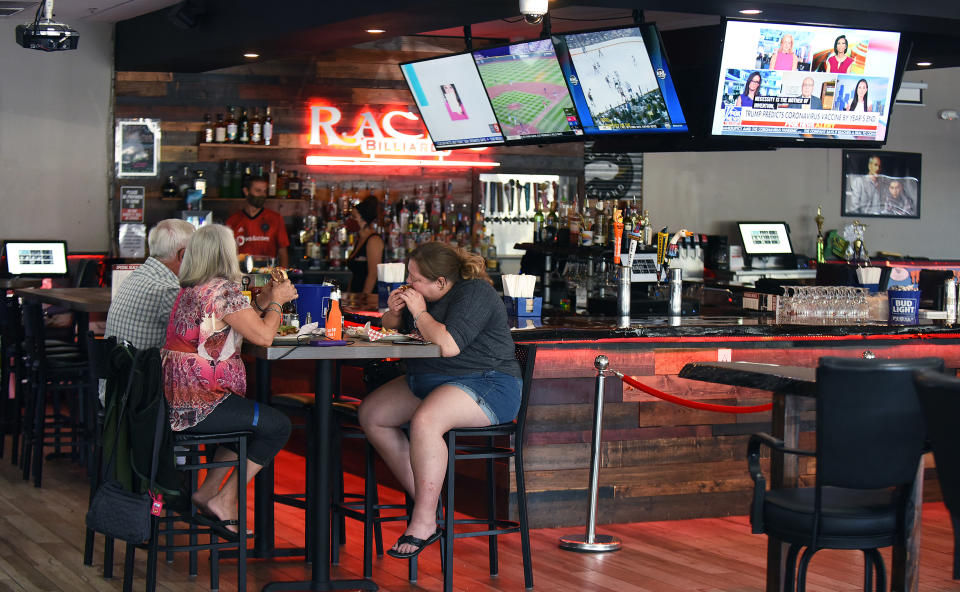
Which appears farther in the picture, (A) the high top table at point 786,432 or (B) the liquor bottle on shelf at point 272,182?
(B) the liquor bottle on shelf at point 272,182

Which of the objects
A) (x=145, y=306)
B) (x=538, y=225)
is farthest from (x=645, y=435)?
(x=538, y=225)

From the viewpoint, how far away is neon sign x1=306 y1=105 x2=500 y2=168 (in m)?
9.70

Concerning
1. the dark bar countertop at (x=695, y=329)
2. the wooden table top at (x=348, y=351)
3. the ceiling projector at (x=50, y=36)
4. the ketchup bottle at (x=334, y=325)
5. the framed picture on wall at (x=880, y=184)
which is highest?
the ceiling projector at (x=50, y=36)

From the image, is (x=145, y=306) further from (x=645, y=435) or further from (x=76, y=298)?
(x=645, y=435)

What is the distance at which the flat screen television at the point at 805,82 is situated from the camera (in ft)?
21.3

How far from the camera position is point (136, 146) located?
31.0 feet

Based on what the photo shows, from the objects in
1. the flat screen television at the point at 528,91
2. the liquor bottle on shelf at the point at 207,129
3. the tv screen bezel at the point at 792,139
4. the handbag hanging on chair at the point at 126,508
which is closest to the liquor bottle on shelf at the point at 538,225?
the flat screen television at the point at 528,91

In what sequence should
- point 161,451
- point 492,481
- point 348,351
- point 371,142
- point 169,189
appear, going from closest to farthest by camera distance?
point 348,351 → point 161,451 → point 492,481 → point 169,189 → point 371,142

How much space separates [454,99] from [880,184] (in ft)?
20.7

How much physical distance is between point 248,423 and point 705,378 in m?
1.71

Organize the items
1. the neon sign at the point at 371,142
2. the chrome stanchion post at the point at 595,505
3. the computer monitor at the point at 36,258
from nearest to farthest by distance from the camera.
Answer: the chrome stanchion post at the point at 595,505, the computer monitor at the point at 36,258, the neon sign at the point at 371,142

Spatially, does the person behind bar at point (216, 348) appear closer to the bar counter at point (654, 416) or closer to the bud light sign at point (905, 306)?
the bar counter at point (654, 416)

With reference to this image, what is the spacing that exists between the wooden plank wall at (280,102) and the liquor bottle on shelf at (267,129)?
3.4 inches

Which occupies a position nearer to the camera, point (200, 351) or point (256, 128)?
point (200, 351)
